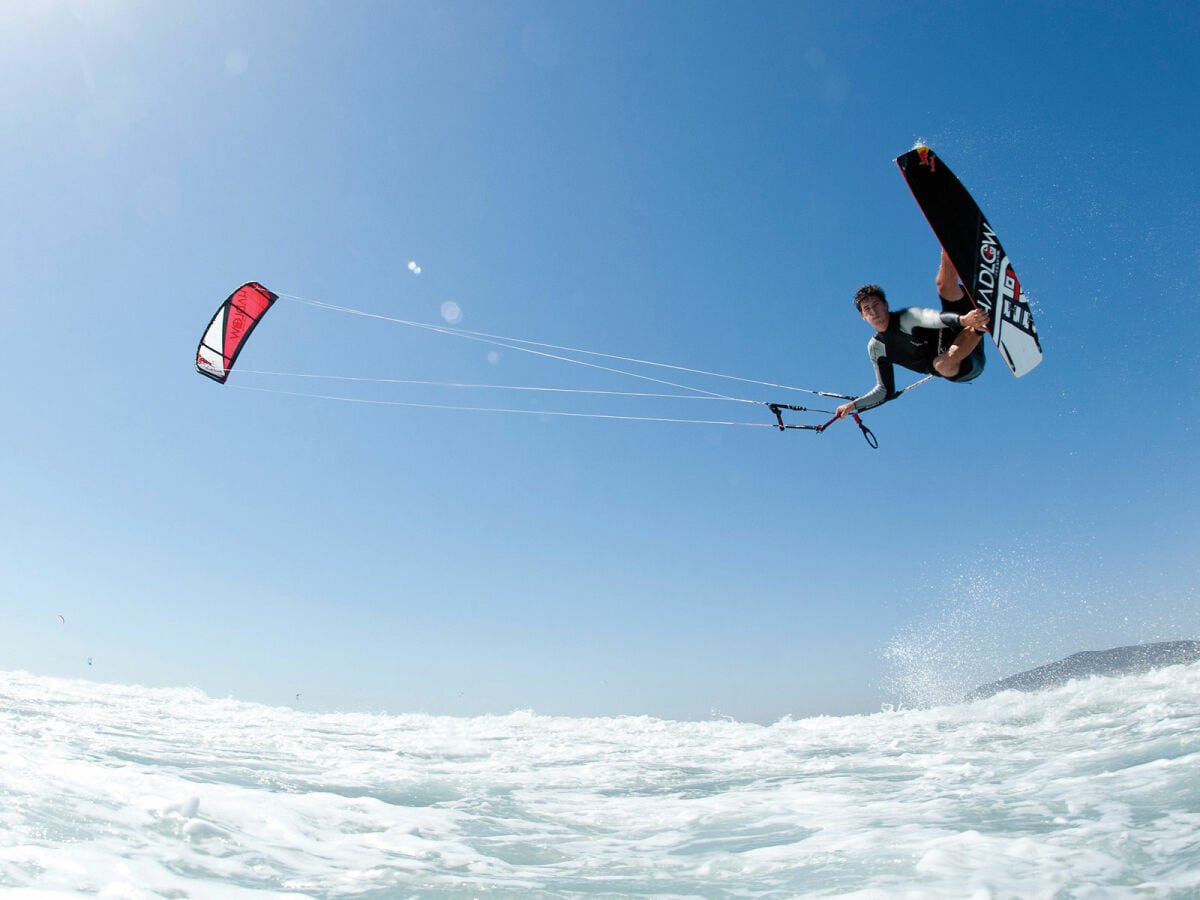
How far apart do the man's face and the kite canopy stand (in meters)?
10.8

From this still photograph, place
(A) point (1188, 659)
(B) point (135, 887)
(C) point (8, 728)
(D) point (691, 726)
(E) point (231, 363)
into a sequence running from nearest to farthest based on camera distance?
(B) point (135, 887) → (C) point (8, 728) → (E) point (231, 363) → (A) point (1188, 659) → (D) point (691, 726)

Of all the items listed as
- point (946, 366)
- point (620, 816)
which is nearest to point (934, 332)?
point (946, 366)

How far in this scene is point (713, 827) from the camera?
5430 millimetres

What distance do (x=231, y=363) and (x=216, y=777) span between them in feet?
26.4

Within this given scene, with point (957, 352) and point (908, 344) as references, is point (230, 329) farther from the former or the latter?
point (957, 352)

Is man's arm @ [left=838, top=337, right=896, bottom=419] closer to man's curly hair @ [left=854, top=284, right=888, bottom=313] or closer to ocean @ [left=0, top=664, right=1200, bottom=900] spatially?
man's curly hair @ [left=854, top=284, right=888, bottom=313]

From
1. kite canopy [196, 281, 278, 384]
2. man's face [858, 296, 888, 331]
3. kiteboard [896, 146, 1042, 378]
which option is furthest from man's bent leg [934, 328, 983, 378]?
kite canopy [196, 281, 278, 384]

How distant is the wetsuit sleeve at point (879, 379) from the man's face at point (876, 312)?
21cm

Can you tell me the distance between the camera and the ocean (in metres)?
3.63

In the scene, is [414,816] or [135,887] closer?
[135,887]

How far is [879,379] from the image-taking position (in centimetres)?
652

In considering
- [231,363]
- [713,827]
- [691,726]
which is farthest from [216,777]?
[691,726]

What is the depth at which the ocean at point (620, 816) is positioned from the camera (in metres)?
3.63

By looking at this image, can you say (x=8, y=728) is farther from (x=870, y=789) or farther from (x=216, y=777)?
(x=870, y=789)
